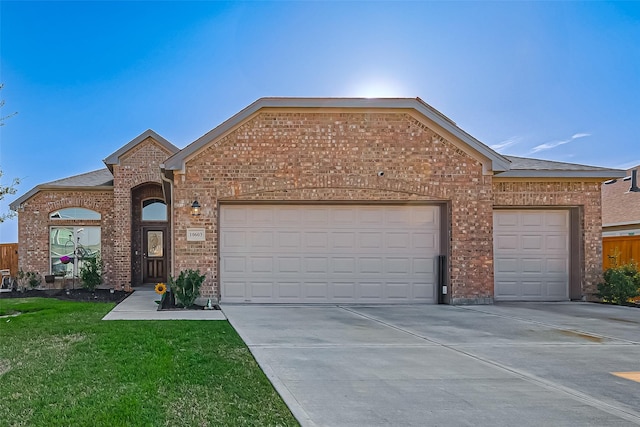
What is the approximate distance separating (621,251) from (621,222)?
697cm

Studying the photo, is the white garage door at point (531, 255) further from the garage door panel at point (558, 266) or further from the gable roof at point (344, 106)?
the gable roof at point (344, 106)

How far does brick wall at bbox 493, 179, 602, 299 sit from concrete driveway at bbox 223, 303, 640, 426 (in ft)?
8.94

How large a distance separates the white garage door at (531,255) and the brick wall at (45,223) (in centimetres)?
1264

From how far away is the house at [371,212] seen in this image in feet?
38.5

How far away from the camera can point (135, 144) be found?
16.5m

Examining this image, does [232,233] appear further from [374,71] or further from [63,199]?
[63,199]

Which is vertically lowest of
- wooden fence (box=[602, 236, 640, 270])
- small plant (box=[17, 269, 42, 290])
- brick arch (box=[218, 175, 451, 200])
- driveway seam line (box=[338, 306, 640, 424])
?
small plant (box=[17, 269, 42, 290])

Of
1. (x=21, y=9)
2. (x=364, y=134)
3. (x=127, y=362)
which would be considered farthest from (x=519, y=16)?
(x=21, y=9)

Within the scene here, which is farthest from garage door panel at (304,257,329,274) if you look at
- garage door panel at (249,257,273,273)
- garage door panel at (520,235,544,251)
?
garage door panel at (520,235,544,251)

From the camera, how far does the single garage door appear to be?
12078mm

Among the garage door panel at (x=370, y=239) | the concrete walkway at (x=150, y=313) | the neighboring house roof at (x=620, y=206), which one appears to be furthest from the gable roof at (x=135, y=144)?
the neighboring house roof at (x=620, y=206)

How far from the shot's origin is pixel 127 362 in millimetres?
5742

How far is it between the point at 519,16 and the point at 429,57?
8.45ft

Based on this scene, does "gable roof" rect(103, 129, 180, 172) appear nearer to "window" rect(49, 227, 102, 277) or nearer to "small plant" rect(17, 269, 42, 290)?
"window" rect(49, 227, 102, 277)
